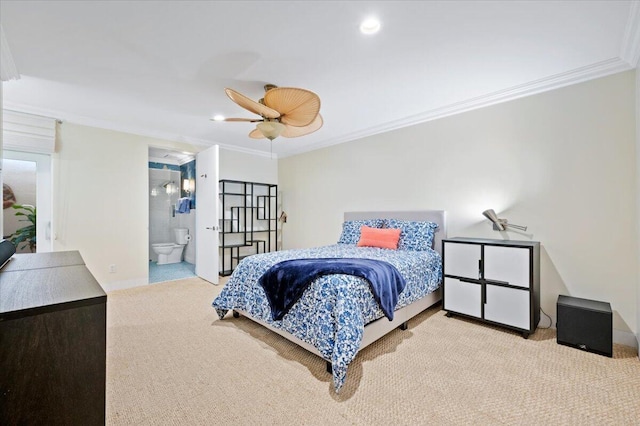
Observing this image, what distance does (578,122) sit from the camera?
2617mm

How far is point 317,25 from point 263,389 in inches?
97.4

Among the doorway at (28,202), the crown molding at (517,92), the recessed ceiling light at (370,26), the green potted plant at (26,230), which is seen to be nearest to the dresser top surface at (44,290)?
the recessed ceiling light at (370,26)

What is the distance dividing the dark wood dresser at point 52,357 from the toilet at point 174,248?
552 centimetres

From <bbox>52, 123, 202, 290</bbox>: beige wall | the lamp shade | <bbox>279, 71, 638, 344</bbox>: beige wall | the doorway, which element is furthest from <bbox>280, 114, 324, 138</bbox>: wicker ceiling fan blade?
the doorway

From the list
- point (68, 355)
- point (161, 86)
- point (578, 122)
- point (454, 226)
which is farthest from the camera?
point (454, 226)

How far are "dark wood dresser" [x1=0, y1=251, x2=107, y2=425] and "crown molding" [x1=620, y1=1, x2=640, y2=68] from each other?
3301 mm

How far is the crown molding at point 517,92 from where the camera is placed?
244 cm

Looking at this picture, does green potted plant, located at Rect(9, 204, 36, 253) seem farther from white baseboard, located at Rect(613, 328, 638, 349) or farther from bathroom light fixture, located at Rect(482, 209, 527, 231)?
white baseboard, located at Rect(613, 328, 638, 349)

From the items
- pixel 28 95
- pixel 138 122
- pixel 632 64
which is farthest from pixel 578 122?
pixel 28 95

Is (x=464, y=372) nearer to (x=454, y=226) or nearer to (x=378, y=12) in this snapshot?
(x=454, y=226)

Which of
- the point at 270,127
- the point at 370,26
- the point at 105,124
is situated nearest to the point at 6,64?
the point at 105,124

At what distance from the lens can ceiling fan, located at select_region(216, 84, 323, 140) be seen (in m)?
2.19

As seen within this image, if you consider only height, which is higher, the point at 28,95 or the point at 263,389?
the point at 28,95

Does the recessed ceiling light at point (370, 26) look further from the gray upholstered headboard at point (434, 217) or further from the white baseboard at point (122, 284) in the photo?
the white baseboard at point (122, 284)
